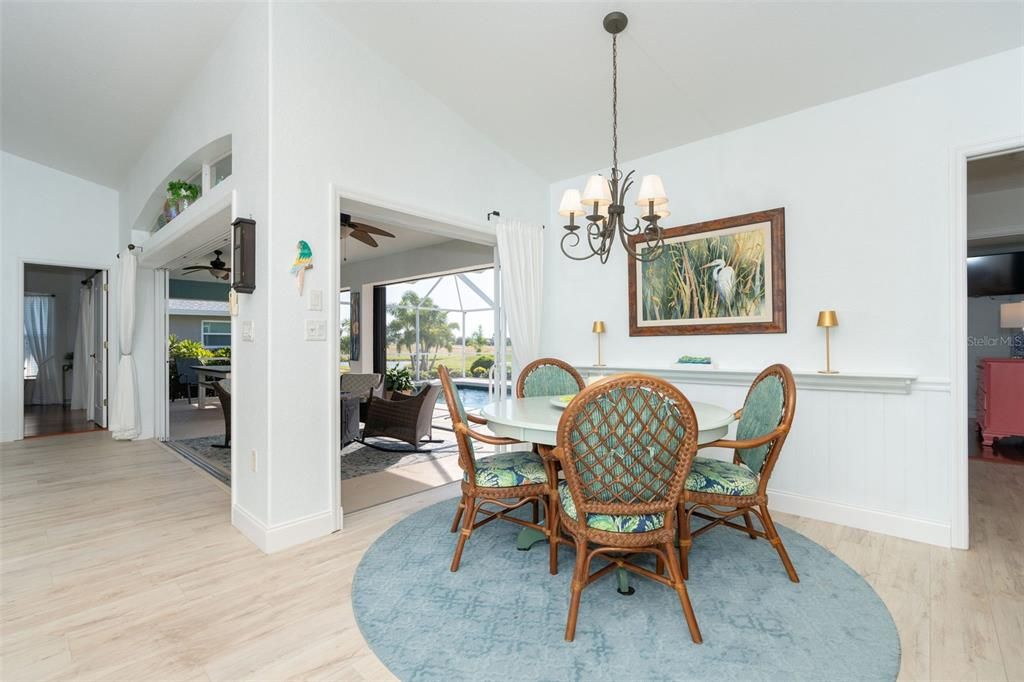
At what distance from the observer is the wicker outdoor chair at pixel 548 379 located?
3330mm

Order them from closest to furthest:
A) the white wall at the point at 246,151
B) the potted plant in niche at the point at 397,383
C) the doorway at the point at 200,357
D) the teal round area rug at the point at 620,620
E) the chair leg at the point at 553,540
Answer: the teal round area rug at the point at 620,620, the chair leg at the point at 553,540, the white wall at the point at 246,151, the doorway at the point at 200,357, the potted plant in niche at the point at 397,383

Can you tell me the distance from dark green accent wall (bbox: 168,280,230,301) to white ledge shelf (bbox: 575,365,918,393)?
10.4 meters

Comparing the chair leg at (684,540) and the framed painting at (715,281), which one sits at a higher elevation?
the framed painting at (715,281)

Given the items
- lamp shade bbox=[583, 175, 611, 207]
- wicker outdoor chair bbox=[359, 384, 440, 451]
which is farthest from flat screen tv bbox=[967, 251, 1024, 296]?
wicker outdoor chair bbox=[359, 384, 440, 451]

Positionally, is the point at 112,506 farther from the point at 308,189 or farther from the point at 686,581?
the point at 686,581

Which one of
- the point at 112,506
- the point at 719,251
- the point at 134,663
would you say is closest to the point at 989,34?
the point at 719,251

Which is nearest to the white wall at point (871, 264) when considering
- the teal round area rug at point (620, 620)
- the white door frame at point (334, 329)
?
the teal round area rug at point (620, 620)

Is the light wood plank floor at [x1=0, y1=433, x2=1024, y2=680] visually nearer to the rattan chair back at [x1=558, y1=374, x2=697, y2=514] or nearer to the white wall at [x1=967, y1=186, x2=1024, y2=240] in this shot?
the rattan chair back at [x1=558, y1=374, x2=697, y2=514]

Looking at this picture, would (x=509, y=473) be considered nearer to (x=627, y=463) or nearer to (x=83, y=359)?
(x=627, y=463)

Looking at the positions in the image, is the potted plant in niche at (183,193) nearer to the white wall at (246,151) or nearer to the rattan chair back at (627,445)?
the white wall at (246,151)

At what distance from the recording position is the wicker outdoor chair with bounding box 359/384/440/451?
15.6 ft

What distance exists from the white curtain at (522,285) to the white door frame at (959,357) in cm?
272

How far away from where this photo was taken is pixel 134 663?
1661 millimetres

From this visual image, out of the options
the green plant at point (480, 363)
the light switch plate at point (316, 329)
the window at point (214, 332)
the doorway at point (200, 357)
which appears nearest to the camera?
the light switch plate at point (316, 329)
